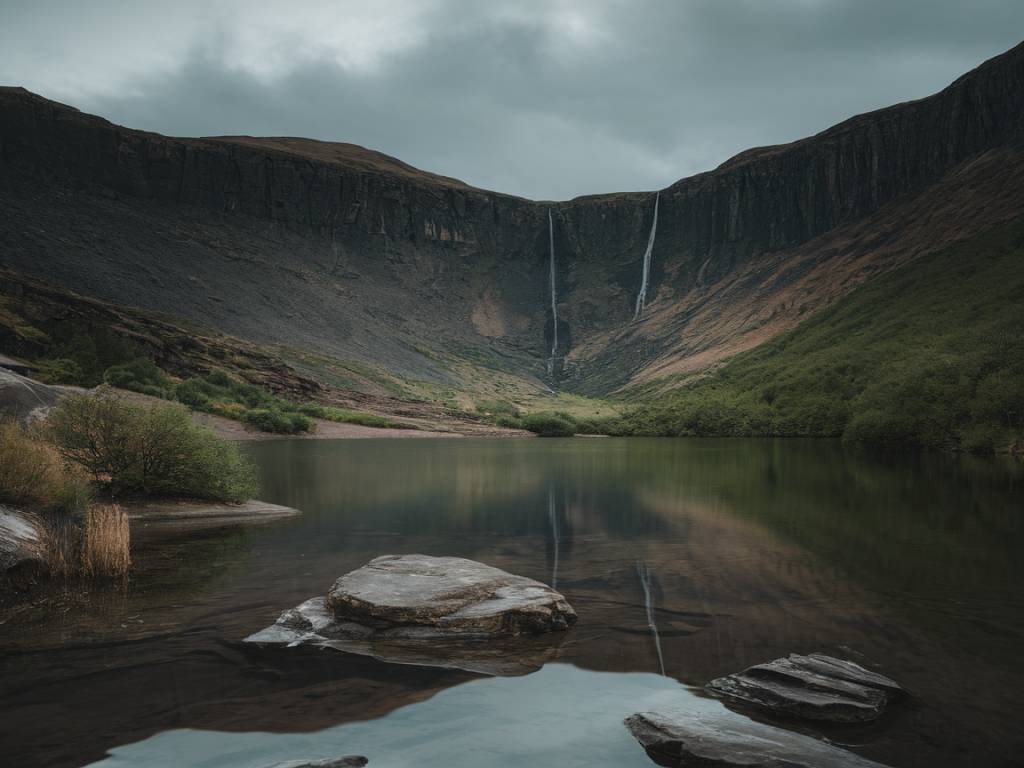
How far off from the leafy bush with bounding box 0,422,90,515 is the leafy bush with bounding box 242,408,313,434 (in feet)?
204

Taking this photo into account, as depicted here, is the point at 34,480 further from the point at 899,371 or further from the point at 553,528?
the point at 899,371

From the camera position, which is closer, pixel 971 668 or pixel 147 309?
pixel 971 668

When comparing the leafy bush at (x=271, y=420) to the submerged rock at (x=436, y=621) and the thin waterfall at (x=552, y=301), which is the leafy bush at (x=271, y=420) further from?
the thin waterfall at (x=552, y=301)

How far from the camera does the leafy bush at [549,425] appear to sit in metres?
100

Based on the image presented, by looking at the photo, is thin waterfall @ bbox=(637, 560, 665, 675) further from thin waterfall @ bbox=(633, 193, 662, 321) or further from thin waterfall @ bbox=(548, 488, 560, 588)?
thin waterfall @ bbox=(633, 193, 662, 321)

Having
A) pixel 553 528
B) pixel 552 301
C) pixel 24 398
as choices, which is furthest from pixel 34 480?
pixel 552 301

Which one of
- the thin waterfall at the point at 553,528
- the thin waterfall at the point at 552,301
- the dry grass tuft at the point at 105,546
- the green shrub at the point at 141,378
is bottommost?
the thin waterfall at the point at 553,528

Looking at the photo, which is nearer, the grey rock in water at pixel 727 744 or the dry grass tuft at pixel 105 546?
the grey rock in water at pixel 727 744

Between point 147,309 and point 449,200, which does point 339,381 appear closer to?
point 147,309

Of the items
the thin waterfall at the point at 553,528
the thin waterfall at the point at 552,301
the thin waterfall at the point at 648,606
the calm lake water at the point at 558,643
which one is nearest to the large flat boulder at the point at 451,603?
the calm lake water at the point at 558,643

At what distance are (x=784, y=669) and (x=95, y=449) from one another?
64.5 feet

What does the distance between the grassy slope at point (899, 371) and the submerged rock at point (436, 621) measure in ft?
172

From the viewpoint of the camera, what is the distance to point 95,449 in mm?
19906

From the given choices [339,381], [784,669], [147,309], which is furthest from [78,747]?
[147,309]
